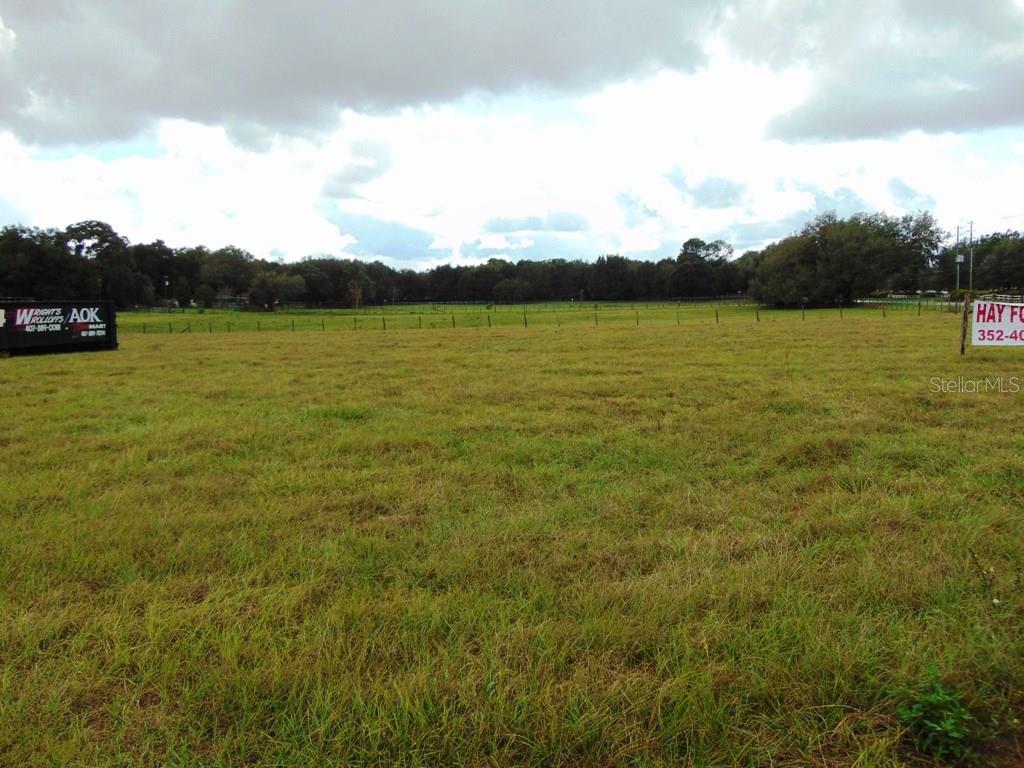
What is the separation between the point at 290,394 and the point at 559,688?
9151mm

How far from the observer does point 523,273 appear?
137 m

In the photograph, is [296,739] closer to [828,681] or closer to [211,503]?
[828,681]

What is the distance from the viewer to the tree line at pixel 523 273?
74.7 meters

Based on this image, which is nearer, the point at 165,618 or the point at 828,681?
the point at 828,681

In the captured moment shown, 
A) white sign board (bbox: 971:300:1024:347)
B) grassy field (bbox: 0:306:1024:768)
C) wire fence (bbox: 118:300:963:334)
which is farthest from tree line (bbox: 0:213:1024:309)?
grassy field (bbox: 0:306:1024:768)

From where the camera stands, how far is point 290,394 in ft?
34.6

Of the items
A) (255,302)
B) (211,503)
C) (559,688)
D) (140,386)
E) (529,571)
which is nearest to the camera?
(559,688)

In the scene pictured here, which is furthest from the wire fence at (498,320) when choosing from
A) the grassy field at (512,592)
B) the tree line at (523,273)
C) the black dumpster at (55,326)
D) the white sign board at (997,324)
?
the grassy field at (512,592)

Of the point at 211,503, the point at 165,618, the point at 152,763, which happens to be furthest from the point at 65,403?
the point at 152,763

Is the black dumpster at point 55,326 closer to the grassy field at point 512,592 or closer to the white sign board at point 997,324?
the grassy field at point 512,592

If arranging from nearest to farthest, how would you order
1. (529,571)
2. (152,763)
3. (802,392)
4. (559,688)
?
(152,763) < (559,688) < (529,571) < (802,392)

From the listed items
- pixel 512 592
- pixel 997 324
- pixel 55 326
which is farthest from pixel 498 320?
pixel 512 592

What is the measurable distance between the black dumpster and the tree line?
69138 mm

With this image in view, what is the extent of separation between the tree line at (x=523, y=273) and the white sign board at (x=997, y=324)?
66106mm
